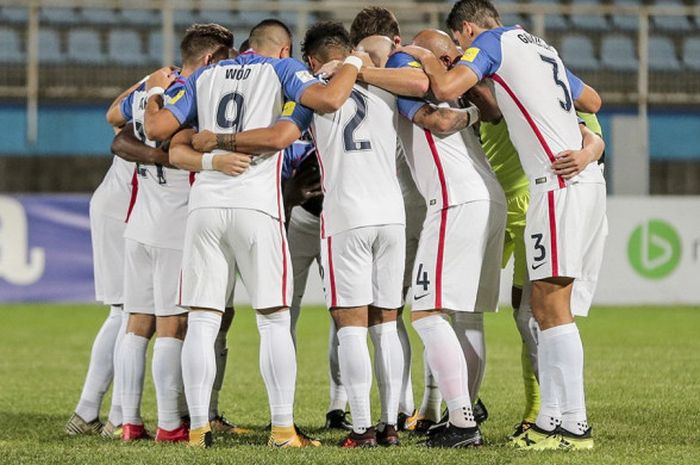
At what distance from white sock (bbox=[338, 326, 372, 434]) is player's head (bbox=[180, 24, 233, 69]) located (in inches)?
68.5

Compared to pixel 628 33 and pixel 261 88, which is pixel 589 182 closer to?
pixel 261 88

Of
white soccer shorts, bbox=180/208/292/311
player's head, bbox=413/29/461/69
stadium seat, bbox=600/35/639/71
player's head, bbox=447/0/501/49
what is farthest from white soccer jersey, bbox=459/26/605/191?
stadium seat, bbox=600/35/639/71

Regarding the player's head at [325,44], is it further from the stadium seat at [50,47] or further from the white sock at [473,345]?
the stadium seat at [50,47]

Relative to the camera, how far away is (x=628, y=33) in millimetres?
19141

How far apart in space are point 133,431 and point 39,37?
43.1 feet

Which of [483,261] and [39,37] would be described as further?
[39,37]

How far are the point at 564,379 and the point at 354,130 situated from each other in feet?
5.57

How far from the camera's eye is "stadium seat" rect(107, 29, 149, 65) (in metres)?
18.4

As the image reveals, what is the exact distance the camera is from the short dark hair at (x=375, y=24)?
676cm

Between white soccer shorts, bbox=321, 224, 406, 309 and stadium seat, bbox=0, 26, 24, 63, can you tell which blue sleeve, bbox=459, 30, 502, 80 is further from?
stadium seat, bbox=0, 26, 24, 63

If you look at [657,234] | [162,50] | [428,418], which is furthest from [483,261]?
[162,50]

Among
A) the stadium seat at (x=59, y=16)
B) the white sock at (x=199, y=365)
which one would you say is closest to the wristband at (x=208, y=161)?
the white sock at (x=199, y=365)

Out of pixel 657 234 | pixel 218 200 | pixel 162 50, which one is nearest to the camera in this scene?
pixel 218 200

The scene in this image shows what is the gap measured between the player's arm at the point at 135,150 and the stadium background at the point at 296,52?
430cm
